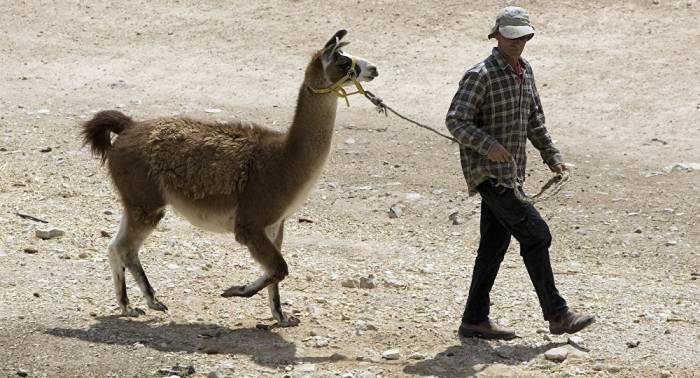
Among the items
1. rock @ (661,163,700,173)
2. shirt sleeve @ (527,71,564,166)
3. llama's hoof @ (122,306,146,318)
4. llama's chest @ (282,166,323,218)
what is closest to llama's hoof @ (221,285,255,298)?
llama's chest @ (282,166,323,218)

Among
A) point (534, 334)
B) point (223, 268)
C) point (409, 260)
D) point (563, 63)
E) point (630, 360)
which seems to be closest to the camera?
point (630, 360)

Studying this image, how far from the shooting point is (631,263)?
10.6 m

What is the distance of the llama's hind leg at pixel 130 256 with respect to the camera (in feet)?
26.6

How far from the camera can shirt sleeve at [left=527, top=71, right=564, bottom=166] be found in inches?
296

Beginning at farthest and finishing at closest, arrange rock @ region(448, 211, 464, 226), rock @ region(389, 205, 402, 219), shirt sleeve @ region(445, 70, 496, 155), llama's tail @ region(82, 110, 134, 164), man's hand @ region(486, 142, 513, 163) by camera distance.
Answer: rock @ region(389, 205, 402, 219) → rock @ region(448, 211, 464, 226) → llama's tail @ region(82, 110, 134, 164) → shirt sleeve @ region(445, 70, 496, 155) → man's hand @ region(486, 142, 513, 163)

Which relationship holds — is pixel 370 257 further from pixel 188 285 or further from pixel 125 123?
pixel 125 123

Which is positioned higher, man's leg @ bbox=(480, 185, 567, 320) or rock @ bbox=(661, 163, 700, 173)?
man's leg @ bbox=(480, 185, 567, 320)

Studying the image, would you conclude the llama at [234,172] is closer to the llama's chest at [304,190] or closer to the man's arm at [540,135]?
the llama's chest at [304,190]

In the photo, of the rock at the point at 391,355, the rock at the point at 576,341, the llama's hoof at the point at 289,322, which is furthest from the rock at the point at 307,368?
the rock at the point at 576,341

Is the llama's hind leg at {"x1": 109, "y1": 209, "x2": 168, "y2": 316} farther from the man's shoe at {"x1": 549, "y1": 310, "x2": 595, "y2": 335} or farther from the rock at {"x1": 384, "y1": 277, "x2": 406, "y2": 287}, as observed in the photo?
the man's shoe at {"x1": 549, "y1": 310, "x2": 595, "y2": 335}

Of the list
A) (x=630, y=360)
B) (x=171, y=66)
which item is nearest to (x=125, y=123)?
(x=630, y=360)

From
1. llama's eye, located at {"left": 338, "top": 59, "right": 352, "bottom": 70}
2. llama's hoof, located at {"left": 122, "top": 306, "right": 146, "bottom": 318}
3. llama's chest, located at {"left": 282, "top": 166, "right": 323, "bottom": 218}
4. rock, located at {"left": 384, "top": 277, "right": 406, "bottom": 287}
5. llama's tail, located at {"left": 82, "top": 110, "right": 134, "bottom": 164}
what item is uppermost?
llama's eye, located at {"left": 338, "top": 59, "right": 352, "bottom": 70}

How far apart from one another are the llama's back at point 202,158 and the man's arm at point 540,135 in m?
1.89

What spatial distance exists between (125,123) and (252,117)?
7.36 metres
